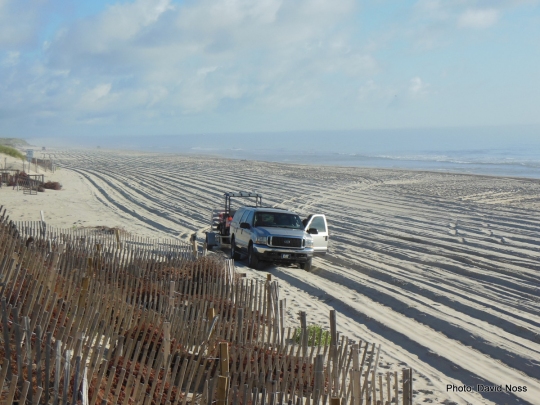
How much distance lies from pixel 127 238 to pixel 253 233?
462 cm

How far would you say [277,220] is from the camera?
18.3 m

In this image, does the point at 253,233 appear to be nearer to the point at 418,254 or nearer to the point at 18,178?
the point at 418,254

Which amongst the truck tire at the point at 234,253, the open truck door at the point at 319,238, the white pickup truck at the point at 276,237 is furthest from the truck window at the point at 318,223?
the truck tire at the point at 234,253

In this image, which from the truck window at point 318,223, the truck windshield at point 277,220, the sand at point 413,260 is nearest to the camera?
the sand at point 413,260

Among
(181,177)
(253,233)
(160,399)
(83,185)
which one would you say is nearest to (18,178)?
(83,185)

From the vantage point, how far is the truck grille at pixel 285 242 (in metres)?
17.0

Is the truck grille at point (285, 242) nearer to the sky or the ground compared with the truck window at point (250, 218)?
nearer to the ground

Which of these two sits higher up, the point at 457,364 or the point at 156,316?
the point at 156,316

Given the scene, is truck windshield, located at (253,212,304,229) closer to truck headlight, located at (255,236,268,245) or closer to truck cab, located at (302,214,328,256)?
truck cab, located at (302,214,328,256)

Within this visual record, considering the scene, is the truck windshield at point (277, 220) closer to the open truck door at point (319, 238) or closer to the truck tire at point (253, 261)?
the open truck door at point (319, 238)

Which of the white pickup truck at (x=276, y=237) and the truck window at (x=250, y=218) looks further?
the truck window at (x=250, y=218)

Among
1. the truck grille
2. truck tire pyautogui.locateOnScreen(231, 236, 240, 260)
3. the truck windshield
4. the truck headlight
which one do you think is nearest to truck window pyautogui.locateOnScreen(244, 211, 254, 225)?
the truck windshield

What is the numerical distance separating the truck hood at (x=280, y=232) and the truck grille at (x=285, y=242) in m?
0.10

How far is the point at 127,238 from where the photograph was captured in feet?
65.7
